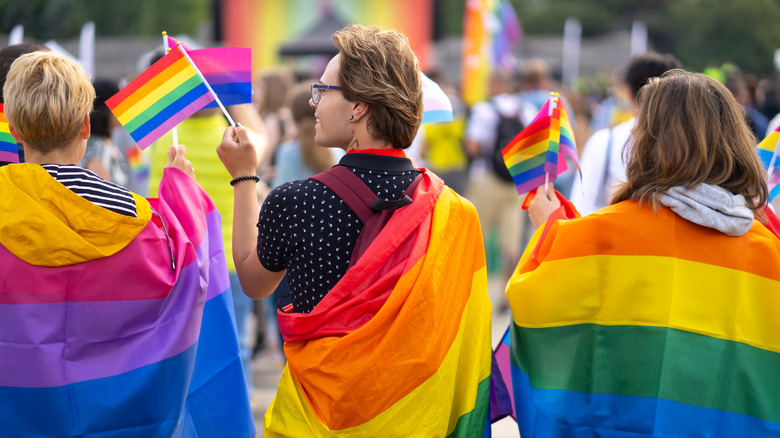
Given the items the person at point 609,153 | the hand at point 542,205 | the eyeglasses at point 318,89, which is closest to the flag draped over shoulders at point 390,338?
the eyeglasses at point 318,89

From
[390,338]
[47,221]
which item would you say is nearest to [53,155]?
[47,221]

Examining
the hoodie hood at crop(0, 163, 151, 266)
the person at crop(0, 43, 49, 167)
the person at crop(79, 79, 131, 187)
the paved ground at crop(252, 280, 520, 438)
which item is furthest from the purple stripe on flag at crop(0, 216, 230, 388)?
the paved ground at crop(252, 280, 520, 438)

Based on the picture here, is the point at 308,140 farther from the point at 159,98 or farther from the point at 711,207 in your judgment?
the point at 711,207

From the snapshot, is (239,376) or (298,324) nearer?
(298,324)

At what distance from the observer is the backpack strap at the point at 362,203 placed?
7.86ft

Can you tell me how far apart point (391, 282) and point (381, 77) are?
0.56 metres

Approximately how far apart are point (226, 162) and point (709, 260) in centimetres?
146

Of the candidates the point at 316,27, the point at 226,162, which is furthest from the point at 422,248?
the point at 316,27

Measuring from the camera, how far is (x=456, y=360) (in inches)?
99.3

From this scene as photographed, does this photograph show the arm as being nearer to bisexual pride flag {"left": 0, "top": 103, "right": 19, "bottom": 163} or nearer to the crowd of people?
the crowd of people

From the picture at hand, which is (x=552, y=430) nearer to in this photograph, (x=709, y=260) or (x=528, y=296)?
(x=528, y=296)

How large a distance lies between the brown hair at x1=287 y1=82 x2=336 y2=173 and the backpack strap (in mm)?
2606

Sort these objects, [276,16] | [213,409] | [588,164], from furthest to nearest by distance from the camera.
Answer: [276,16], [588,164], [213,409]

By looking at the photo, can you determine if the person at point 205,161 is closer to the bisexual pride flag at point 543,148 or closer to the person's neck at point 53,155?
the bisexual pride flag at point 543,148
